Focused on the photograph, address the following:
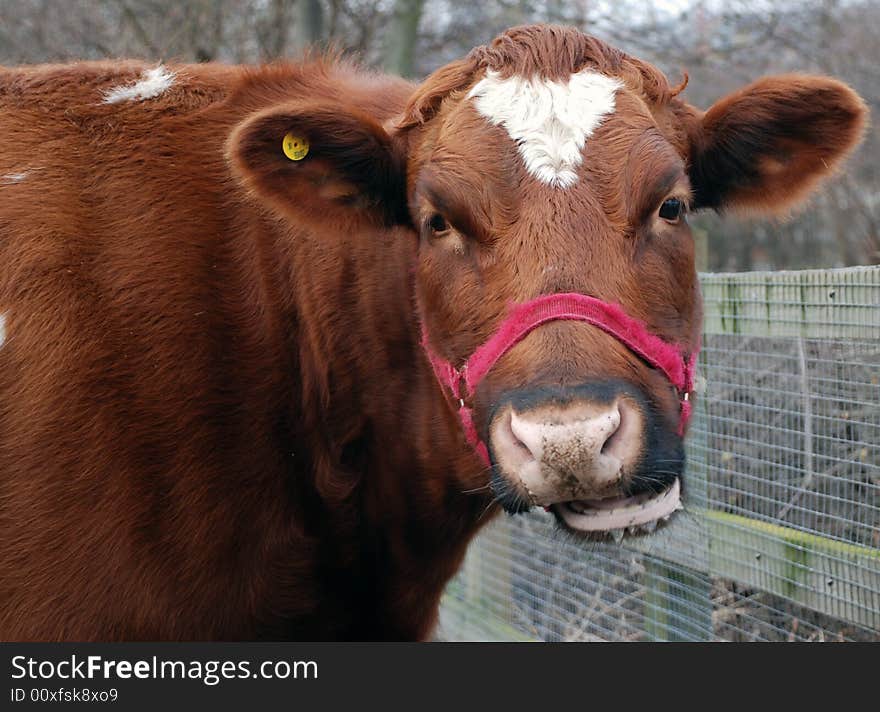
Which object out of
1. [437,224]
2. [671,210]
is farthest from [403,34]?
[671,210]

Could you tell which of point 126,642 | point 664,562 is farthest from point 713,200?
point 126,642

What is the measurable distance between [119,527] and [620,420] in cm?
174

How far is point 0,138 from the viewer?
3.56 m

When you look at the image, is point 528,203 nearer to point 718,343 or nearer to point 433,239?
point 433,239

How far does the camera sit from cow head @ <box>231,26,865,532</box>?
8.29 feet

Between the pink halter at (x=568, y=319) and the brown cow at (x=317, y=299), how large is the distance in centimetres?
1

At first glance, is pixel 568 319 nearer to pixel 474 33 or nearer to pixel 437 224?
pixel 437 224

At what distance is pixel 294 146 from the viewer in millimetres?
3309

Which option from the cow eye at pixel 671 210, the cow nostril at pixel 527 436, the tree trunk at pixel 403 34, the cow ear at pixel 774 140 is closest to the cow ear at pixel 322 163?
the cow eye at pixel 671 210

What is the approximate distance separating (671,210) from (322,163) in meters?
1.16

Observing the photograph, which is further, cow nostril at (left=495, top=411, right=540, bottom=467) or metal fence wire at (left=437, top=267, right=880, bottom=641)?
metal fence wire at (left=437, top=267, right=880, bottom=641)

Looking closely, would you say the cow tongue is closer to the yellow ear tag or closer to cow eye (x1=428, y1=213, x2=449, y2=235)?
cow eye (x1=428, y1=213, x2=449, y2=235)

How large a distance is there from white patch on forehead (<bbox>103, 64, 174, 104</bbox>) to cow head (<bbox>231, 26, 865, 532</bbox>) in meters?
0.70

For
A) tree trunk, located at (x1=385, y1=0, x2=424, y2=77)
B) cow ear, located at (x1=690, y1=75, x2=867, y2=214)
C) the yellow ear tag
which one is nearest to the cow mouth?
cow ear, located at (x1=690, y1=75, x2=867, y2=214)
